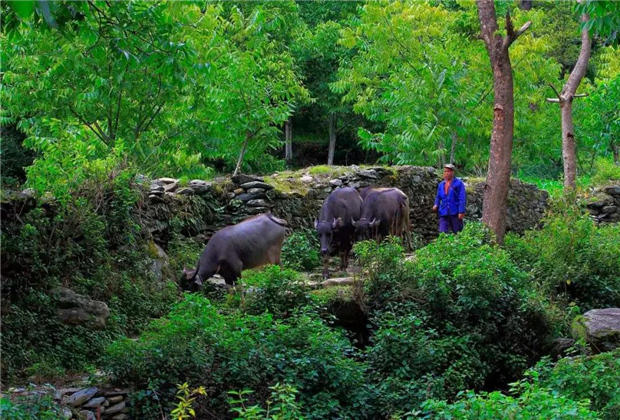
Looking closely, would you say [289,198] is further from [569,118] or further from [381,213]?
[569,118]

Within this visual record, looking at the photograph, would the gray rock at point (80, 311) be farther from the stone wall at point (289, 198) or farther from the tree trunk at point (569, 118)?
the tree trunk at point (569, 118)

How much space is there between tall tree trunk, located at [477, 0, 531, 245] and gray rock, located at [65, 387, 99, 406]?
7668 millimetres

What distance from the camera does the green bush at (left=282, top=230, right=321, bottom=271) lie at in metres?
13.5

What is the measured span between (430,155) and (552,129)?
5.84 meters

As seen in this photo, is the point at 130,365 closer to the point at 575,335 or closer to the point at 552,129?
the point at 575,335

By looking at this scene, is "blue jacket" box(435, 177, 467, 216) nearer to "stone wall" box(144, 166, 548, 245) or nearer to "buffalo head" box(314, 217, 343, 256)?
"buffalo head" box(314, 217, 343, 256)

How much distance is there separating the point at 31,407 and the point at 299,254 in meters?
7.10

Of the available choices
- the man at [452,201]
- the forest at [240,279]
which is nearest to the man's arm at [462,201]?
the man at [452,201]

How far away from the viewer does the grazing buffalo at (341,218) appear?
13.1 meters

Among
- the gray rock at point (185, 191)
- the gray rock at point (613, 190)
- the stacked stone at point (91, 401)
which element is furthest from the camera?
the gray rock at point (613, 190)

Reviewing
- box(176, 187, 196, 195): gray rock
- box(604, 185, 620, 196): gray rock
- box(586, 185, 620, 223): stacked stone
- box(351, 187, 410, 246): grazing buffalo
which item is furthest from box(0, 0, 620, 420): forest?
box(604, 185, 620, 196): gray rock

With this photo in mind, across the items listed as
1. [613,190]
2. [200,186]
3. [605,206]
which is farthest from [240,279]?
[613,190]

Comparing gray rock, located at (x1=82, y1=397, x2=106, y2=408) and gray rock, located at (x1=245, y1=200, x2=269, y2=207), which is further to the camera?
gray rock, located at (x1=245, y1=200, x2=269, y2=207)

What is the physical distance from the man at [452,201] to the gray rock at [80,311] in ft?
22.4
